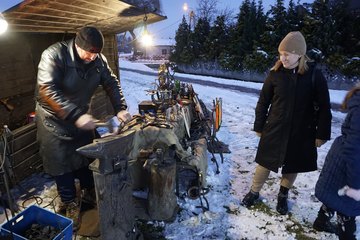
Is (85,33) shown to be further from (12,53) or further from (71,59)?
(12,53)

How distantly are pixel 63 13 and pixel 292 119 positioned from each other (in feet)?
12.4

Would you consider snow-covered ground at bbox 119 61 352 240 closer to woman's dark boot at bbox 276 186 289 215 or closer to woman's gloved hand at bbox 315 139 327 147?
woman's dark boot at bbox 276 186 289 215

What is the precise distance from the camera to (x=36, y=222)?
3.04 meters

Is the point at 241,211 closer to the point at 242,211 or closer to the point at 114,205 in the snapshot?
→ the point at 242,211

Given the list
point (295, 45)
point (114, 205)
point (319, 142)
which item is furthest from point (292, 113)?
point (114, 205)

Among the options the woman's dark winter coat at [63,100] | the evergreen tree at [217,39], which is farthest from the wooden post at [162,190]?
the evergreen tree at [217,39]

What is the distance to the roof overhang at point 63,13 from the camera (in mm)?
3365

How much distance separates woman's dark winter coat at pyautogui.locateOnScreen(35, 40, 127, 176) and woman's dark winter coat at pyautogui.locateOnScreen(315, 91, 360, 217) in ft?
8.82

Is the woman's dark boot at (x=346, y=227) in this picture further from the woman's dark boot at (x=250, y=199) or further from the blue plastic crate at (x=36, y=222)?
the blue plastic crate at (x=36, y=222)

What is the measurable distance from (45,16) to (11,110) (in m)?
2.23

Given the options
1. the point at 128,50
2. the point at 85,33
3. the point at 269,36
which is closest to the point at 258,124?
the point at 85,33

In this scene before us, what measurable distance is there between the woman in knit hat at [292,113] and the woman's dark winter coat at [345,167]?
57 cm

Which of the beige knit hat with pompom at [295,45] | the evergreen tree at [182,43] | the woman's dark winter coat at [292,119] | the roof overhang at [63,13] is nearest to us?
the beige knit hat with pompom at [295,45]

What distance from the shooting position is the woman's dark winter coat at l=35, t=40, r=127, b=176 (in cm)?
286
